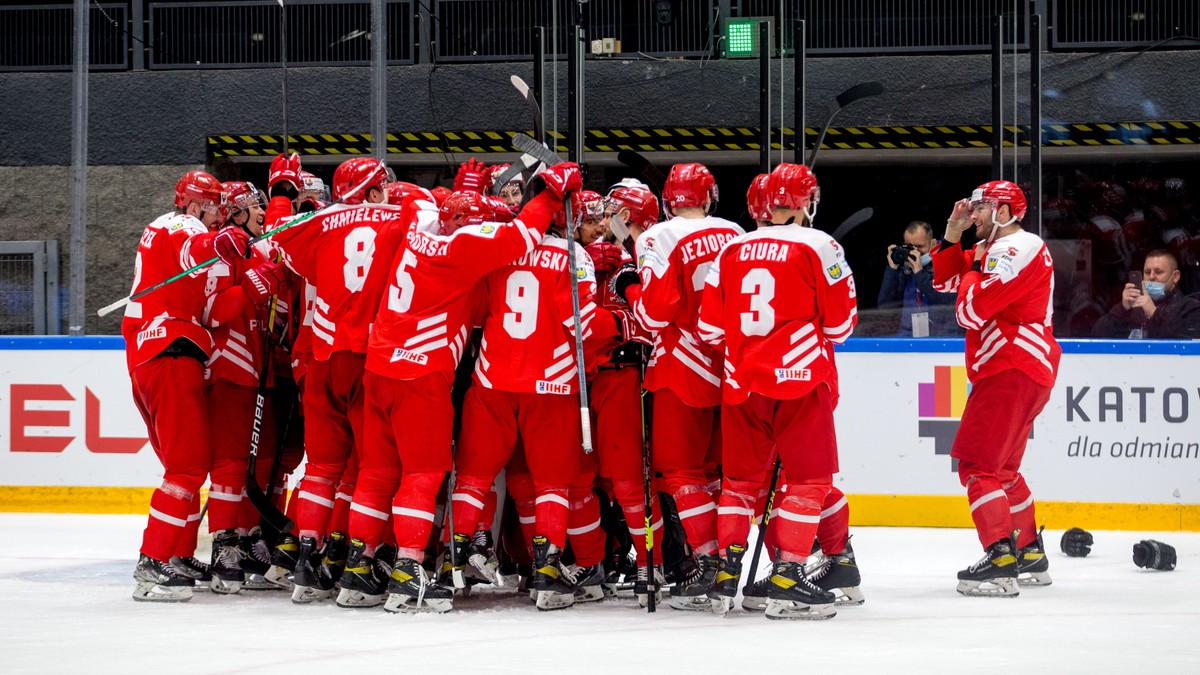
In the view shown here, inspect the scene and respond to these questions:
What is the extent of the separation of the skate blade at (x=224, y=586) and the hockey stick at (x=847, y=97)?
13.2 ft

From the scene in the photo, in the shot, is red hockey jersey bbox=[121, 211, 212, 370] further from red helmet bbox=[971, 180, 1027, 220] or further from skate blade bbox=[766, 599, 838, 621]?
red helmet bbox=[971, 180, 1027, 220]

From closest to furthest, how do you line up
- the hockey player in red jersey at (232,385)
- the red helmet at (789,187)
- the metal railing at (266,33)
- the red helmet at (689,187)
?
the red helmet at (789,187) → the red helmet at (689,187) → the hockey player in red jersey at (232,385) → the metal railing at (266,33)

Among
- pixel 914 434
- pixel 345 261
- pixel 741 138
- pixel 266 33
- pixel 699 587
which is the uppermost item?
pixel 266 33

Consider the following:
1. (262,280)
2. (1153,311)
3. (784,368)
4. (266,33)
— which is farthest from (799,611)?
(266,33)

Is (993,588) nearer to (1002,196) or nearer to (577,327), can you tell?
(1002,196)

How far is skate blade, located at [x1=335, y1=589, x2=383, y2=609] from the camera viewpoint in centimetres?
490

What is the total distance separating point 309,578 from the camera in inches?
198

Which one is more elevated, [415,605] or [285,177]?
[285,177]

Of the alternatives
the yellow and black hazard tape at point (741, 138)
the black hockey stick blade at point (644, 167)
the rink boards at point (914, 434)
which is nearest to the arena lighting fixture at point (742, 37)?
the yellow and black hazard tape at point (741, 138)

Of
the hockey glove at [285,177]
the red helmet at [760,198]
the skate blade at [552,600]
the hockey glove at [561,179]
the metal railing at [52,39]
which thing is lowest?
the skate blade at [552,600]

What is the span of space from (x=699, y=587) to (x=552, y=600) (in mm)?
478

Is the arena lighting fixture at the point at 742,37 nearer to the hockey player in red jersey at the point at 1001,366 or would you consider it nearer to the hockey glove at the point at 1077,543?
the hockey player in red jersey at the point at 1001,366

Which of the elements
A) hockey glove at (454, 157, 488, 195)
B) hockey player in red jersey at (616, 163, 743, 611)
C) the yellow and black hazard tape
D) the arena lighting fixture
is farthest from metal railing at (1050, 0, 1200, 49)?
hockey glove at (454, 157, 488, 195)

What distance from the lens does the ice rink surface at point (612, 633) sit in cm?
393
